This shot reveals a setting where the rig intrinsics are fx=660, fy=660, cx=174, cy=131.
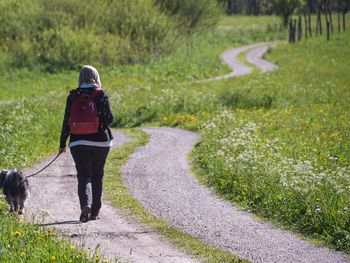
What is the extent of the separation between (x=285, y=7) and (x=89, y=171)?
92517mm

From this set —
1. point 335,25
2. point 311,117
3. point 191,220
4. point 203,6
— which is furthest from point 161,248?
point 335,25

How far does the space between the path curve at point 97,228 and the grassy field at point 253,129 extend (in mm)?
1169

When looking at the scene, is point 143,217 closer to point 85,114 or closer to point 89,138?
point 89,138

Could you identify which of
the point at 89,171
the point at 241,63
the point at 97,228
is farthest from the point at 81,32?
the point at 97,228

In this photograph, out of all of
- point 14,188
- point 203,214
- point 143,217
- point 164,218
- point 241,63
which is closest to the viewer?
point 14,188

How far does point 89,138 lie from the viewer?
9.74 meters

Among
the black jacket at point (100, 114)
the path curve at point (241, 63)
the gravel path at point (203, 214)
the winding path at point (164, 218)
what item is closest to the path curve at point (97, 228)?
the winding path at point (164, 218)

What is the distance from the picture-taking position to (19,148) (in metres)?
16.6

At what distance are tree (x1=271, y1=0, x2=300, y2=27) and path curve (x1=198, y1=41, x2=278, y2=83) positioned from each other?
36.0ft

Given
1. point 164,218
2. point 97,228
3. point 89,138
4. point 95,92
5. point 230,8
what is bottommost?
point 230,8

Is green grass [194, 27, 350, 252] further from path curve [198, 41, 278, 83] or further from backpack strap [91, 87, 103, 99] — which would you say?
path curve [198, 41, 278, 83]

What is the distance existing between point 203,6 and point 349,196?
62.6 metres

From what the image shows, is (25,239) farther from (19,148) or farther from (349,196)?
(19,148)

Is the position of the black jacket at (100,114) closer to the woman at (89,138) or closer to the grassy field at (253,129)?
the woman at (89,138)
